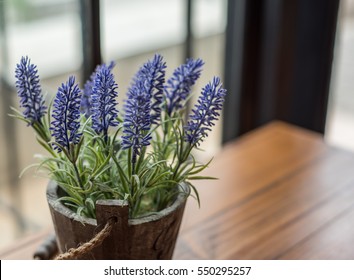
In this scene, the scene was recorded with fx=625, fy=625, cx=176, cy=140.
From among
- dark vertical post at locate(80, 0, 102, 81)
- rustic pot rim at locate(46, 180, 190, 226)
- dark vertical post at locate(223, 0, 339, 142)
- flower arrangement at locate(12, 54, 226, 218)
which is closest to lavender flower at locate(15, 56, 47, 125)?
flower arrangement at locate(12, 54, 226, 218)

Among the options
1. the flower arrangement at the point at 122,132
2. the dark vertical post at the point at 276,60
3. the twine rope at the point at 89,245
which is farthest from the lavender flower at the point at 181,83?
the dark vertical post at the point at 276,60

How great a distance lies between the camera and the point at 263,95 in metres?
2.32

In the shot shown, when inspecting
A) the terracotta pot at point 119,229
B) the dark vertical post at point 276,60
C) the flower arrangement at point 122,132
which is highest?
the flower arrangement at point 122,132

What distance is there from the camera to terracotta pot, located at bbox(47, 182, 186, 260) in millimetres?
886

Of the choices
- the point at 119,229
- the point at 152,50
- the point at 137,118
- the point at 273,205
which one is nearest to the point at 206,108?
the point at 137,118

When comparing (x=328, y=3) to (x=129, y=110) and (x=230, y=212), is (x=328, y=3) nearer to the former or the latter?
(x=230, y=212)

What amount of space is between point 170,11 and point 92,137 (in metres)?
1.24

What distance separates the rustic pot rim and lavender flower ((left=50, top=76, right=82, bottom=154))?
0.11m

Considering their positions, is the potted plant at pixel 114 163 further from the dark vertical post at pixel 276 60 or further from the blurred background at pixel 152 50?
the dark vertical post at pixel 276 60

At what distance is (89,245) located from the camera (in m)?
0.87

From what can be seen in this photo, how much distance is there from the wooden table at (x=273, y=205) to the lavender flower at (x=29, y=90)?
333 mm

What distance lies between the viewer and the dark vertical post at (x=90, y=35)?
1687 millimetres

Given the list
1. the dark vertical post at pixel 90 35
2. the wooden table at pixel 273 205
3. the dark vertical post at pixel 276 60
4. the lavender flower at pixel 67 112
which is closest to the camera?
the lavender flower at pixel 67 112

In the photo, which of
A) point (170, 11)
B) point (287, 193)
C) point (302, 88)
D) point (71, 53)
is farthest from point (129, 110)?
point (302, 88)
